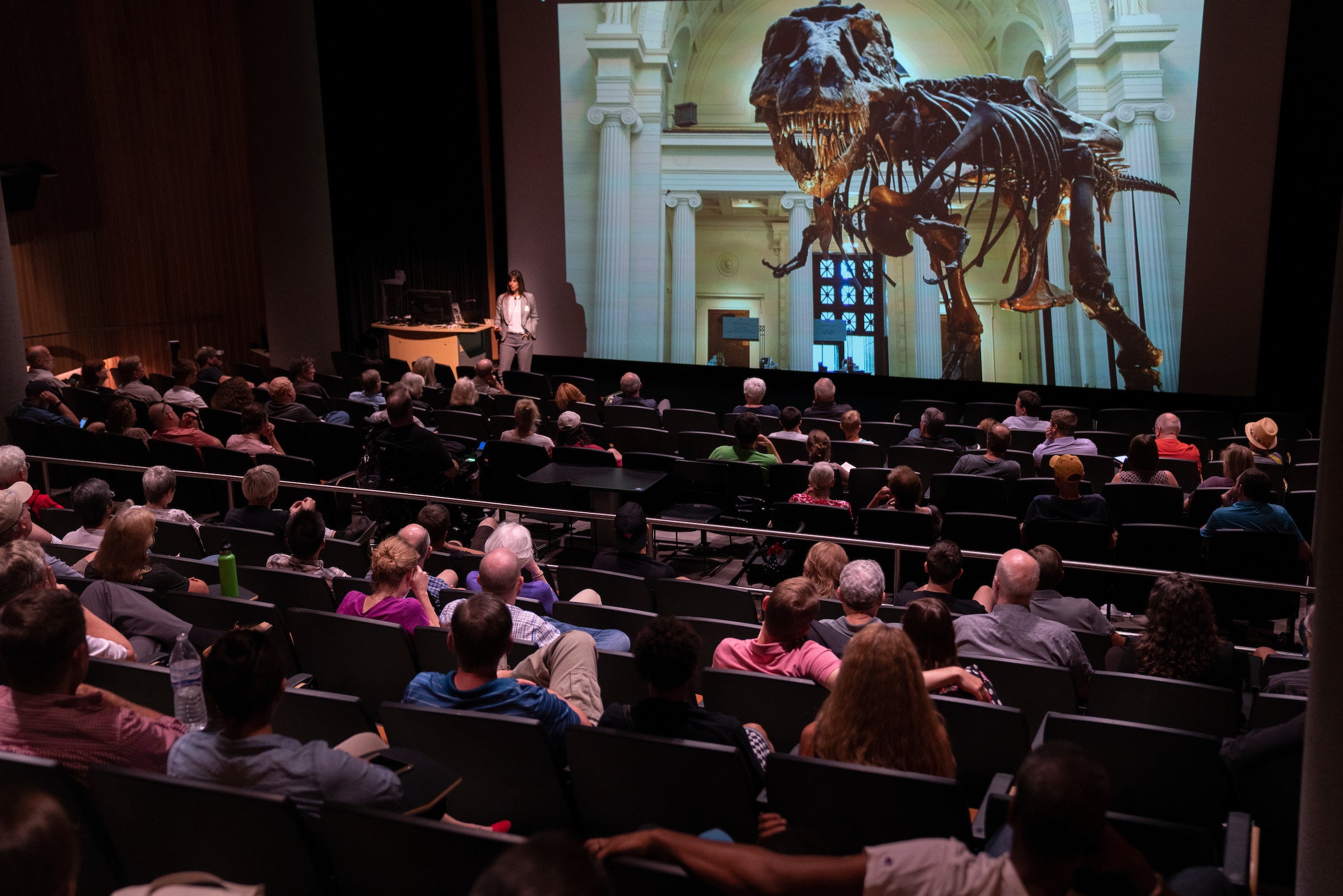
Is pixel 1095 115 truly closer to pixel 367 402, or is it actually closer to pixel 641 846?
pixel 367 402

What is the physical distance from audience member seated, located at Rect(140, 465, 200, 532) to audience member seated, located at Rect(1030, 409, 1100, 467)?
19.7 ft

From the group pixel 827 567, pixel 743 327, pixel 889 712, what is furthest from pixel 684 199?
pixel 889 712

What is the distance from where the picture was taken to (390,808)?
8.02 ft

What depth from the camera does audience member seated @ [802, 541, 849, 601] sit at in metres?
4.69

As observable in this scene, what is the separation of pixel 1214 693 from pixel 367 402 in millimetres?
7505

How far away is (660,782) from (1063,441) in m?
5.91

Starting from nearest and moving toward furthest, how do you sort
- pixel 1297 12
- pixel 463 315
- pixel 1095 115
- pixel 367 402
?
pixel 367 402
pixel 1297 12
pixel 1095 115
pixel 463 315

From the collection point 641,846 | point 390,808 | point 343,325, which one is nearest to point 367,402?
point 343,325

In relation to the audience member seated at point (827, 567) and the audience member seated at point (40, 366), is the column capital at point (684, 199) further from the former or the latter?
the audience member seated at point (827, 567)

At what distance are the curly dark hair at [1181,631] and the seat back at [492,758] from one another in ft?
7.24

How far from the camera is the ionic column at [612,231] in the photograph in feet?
43.0

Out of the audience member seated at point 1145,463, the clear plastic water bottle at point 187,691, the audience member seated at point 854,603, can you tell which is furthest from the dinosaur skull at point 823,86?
the clear plastic water bottle at point 187,691

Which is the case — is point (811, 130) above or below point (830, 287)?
above

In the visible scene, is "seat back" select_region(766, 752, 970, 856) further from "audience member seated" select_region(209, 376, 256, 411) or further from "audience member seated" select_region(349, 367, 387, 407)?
→ "audience member seated" select_region(349, 367, 387, 407)
